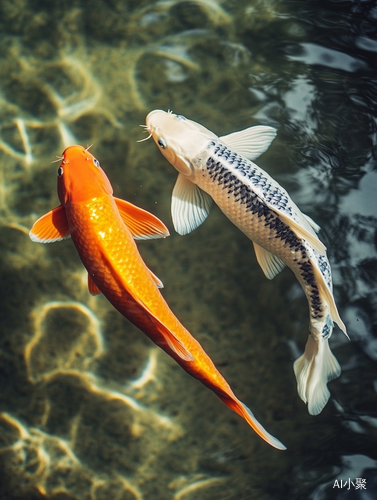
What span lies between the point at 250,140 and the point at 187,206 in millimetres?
737

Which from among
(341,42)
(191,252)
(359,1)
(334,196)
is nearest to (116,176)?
(191,252)

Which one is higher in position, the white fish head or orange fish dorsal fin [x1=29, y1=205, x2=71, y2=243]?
the white fish head

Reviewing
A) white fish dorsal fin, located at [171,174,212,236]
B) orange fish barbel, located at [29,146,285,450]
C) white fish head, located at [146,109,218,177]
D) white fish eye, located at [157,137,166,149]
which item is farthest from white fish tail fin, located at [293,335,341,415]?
white fish eye, located at [157,137,166,149]

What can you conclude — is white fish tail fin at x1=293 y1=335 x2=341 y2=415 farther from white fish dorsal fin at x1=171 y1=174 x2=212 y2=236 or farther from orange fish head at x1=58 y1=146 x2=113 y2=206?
orange fish head at x1=58 y1=146 x2=113 y2=206

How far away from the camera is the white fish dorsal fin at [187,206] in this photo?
346cm

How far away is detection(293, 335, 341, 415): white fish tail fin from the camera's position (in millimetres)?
3207

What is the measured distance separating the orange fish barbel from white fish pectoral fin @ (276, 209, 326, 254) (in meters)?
0.99

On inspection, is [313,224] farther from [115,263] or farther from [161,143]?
[115,263]

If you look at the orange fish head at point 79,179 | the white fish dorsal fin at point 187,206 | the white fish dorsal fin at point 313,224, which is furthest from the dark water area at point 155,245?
the orange fish head at point 79,179

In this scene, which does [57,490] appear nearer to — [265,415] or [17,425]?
[17,425]

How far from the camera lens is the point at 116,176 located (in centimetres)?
364

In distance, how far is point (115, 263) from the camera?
2.59 m

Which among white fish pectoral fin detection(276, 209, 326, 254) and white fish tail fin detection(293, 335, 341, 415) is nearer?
white fish pectoral fin detection(276, 209, 326, 254)

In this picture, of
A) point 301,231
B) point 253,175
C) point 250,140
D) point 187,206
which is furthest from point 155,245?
point 301,231
